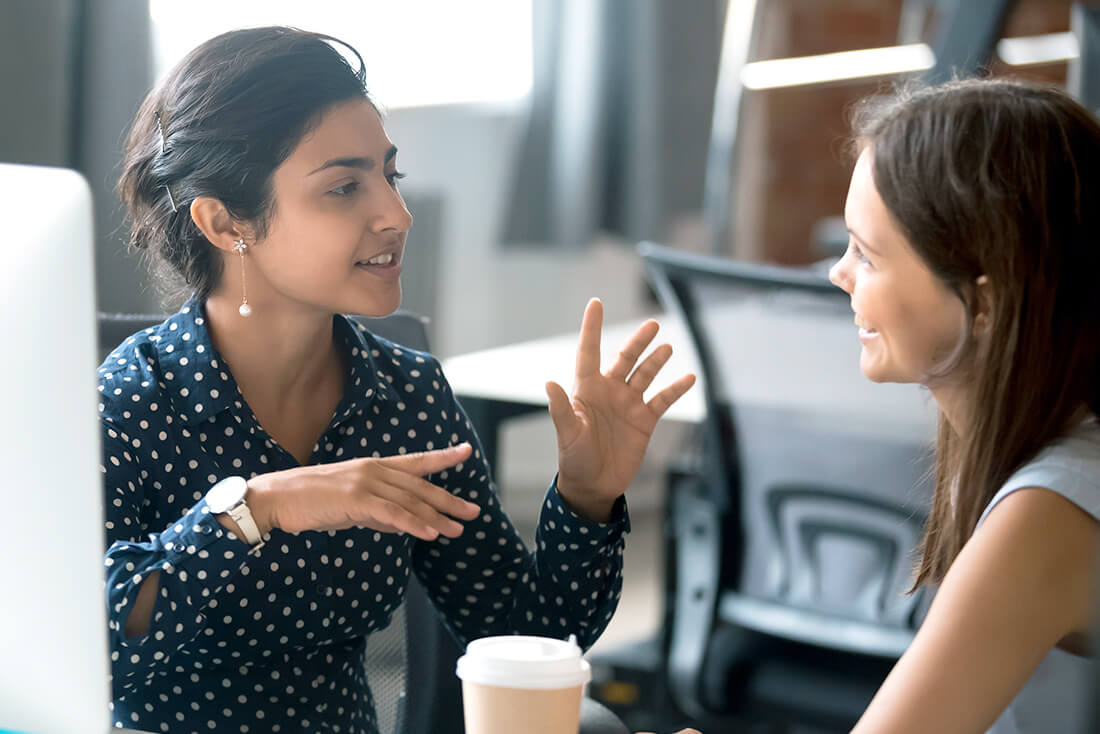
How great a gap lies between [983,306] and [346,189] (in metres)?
0.47

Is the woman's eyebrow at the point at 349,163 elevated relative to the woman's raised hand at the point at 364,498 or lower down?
elevated

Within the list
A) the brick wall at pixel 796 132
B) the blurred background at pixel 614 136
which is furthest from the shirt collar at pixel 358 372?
the brick wall at pixel 796 132

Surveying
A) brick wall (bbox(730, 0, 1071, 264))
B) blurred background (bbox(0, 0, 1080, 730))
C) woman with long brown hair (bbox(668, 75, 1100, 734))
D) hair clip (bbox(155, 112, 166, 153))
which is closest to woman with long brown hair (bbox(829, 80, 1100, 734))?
woman with long brown hair (bbox(668, 75, 1100, 734))

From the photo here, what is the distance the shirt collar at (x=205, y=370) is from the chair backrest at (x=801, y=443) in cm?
68

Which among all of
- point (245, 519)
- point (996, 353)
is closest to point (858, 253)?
point (996, 353)

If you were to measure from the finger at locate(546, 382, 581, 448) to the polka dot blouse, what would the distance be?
6cm

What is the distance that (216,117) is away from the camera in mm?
931

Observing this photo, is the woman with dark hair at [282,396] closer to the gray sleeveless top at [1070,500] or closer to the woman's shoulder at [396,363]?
the woman's shoulder at [396,363]

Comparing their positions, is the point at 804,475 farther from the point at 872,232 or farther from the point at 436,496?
the point at 436,496

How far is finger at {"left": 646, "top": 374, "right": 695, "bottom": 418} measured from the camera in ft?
3.11

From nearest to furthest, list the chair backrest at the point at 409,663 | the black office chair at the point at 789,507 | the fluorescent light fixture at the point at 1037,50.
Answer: the chair backrest at the point at 409,663 → the black office chair at the point at 789,507 → the fluorescent light fixture at the point at 1037,50

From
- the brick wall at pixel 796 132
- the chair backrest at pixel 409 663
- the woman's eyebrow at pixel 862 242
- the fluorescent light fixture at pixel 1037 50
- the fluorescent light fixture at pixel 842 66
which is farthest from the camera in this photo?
the brick wall at pixel 796 132

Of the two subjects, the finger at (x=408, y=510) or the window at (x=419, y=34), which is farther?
the window at (x=419, y=34)

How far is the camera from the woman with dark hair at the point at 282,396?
3.07 feet
